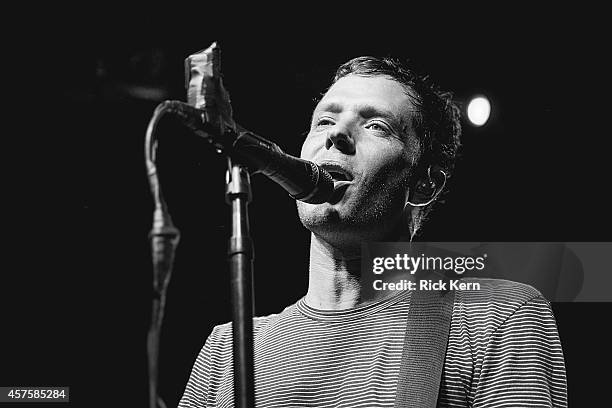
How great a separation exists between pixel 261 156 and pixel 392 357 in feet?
1.78

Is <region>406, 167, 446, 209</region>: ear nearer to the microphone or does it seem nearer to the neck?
the neck

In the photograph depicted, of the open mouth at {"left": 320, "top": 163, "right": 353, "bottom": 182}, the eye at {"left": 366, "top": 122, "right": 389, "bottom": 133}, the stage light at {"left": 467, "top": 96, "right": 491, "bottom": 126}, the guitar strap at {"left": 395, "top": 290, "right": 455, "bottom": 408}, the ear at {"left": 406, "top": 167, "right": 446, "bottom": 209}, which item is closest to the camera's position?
the guitar strap at {"left": 395, "top": 290, "right": 455, "bottom": 408}

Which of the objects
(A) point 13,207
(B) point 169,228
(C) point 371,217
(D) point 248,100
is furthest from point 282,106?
(B) point 169,228

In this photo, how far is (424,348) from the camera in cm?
127

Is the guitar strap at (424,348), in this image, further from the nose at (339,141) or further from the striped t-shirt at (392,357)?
the nose at (339,141)

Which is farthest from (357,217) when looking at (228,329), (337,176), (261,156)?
(261,156)

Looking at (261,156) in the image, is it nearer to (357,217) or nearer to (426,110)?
(357,217)

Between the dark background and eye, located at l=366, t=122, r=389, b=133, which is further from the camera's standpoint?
the dark background

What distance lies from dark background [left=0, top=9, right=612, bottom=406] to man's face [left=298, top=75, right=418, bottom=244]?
29cm

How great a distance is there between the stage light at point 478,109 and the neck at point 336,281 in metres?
0.59

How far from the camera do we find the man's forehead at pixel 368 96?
1.52 metres

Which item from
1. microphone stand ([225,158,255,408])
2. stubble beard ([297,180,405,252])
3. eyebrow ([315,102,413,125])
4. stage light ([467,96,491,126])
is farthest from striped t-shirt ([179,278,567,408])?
stage light ([467,96,491,126])

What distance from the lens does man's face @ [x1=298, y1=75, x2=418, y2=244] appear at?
1.40 metres

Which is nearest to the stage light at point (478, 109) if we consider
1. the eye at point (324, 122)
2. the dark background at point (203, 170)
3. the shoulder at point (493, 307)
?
the dark background at point (203, 170)
